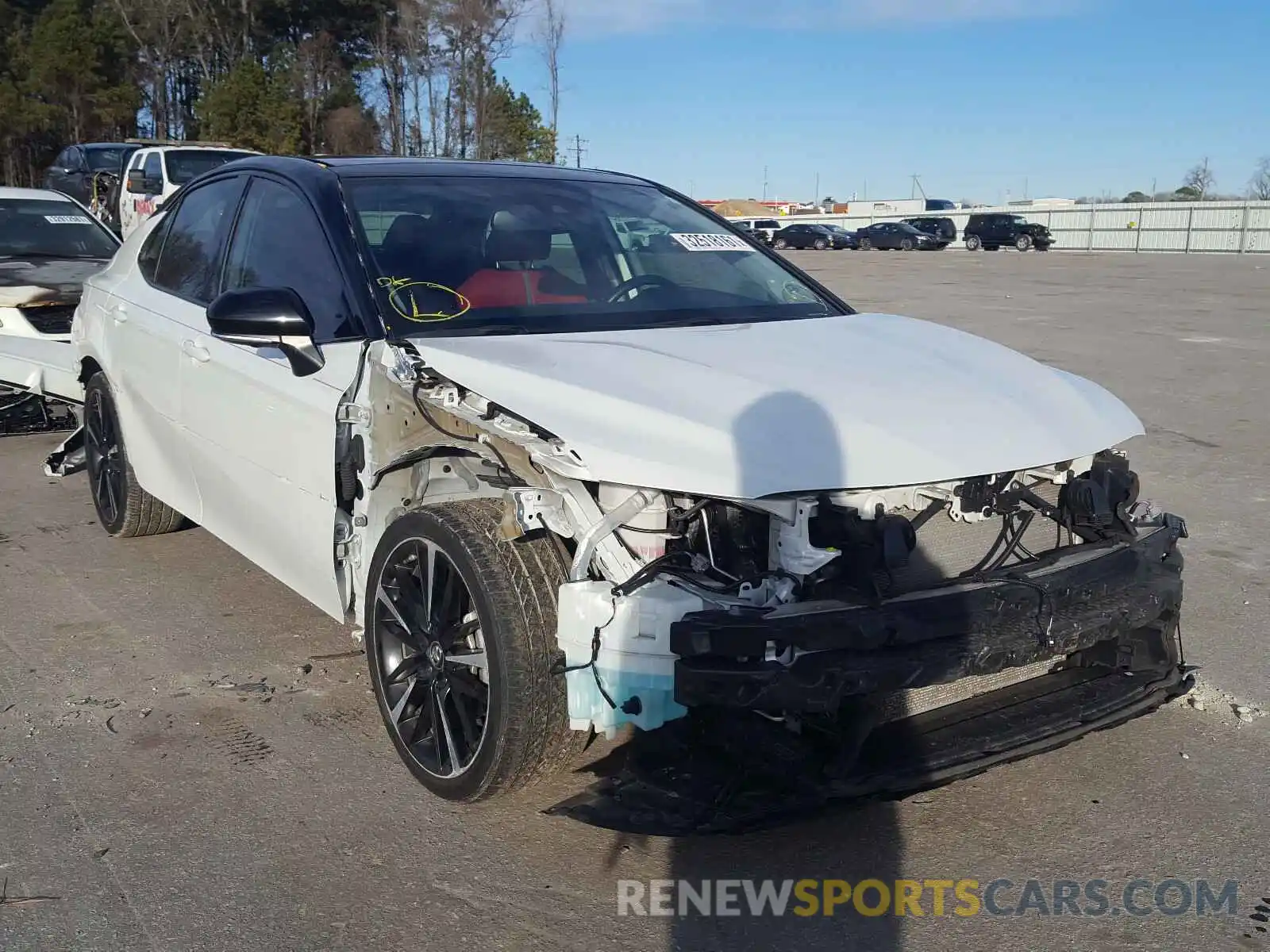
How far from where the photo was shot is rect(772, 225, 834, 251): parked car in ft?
164

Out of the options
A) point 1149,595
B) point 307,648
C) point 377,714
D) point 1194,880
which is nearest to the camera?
point 1194,880

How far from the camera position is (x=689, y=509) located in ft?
9.57

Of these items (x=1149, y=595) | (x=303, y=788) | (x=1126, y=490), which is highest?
(x=1126, y=490)

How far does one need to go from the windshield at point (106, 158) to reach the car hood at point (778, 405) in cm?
1908

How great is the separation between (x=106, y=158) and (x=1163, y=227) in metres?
38.8

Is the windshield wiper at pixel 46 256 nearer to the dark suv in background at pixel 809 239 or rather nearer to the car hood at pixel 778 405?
the car hood at pixel 778 405

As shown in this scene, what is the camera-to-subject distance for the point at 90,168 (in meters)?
20.1

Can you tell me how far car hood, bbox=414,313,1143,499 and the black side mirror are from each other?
1.31 feet

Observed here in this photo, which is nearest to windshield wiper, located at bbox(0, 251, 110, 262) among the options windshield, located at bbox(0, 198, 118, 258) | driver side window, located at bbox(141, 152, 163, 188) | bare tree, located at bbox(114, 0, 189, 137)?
windshield, located at bbox(0, 198, 118, 258)

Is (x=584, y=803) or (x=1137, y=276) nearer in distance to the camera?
(x=584, y=803)

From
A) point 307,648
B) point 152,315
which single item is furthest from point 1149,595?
point 152,315

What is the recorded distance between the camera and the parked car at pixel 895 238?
153 feet

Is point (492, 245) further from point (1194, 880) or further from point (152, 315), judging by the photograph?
point (1194, 880)

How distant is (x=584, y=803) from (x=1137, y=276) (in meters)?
26.7
